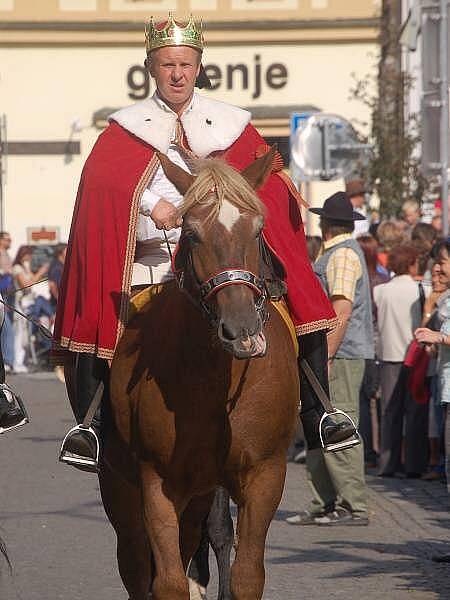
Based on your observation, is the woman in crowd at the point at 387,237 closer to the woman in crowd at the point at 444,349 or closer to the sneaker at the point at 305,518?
the sneaker at the point at 305,518

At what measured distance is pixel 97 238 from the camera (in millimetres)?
7852

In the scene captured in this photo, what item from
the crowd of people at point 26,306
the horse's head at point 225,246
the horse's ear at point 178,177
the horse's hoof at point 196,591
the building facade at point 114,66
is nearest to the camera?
the horse's head at point 225,246

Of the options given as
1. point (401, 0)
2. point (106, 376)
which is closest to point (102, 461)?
point (106, 376)

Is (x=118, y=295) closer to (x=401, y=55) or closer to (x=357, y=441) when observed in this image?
(x=357, y=441)

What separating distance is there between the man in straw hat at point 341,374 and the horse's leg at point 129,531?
4.68m

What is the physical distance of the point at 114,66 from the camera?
40406mm

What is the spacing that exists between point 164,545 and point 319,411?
123 centimetres

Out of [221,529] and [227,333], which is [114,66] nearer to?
[221,529]

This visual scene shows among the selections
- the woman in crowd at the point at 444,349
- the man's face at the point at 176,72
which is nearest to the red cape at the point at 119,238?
the man's face at the point at 176,72

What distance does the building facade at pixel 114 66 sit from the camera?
40219 millimetres

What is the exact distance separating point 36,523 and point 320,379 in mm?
5030

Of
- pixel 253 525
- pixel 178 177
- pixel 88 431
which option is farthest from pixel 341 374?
pixel 178 177

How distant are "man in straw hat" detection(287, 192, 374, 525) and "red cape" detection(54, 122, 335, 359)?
4724mm

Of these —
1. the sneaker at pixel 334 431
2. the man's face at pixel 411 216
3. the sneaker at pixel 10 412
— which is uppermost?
the man's face at pixel 411 216
